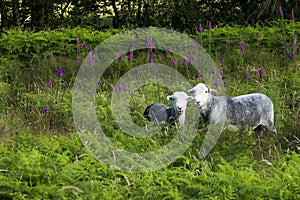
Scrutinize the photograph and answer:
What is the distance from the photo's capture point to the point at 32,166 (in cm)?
385

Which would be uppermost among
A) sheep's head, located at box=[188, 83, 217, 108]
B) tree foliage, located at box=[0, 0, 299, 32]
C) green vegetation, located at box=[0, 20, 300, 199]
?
tree foliage, located at box=[0, 0, 299, 32]

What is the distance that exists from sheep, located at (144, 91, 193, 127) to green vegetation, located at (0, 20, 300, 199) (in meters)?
0.19

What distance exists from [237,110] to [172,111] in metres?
0.69

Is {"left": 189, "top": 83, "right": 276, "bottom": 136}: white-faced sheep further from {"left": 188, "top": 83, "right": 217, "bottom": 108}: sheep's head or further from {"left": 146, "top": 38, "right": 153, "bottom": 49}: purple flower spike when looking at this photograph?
{"left": 146, "top": 38, "right": 153, "bottom": 49}: purple flower spike


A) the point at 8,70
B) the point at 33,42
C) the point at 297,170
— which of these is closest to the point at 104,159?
the point at 297,170

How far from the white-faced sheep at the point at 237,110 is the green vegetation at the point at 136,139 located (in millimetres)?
186

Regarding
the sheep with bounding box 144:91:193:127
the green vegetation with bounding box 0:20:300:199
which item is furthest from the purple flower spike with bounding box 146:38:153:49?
the sheep with bounding box 144:91:193:127

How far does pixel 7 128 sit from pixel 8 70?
3.36 metres

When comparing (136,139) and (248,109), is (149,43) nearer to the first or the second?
(248,109)

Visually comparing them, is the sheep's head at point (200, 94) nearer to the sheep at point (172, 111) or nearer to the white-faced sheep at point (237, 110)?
the white-faced sheep at point (237, 110)

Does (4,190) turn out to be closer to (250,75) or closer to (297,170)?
(297,170)

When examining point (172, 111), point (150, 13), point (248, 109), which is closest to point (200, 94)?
point (172, 111)

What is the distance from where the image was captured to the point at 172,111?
18.7 ft

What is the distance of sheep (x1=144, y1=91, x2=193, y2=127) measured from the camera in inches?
213
